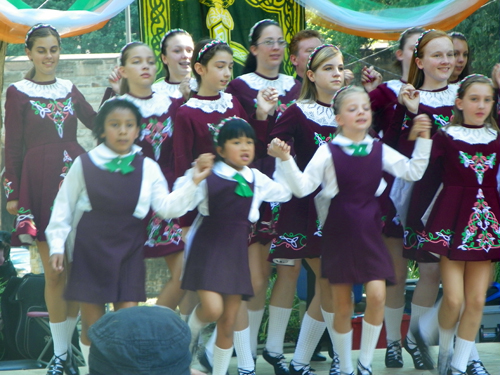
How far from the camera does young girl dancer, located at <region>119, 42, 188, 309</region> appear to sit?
13.0 ft

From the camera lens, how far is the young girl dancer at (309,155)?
393 centimetres

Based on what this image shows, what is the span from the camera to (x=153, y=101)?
411cm

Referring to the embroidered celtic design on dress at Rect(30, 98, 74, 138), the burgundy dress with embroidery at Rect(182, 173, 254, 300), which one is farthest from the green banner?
the burgundy dress with embroidery at Rect(182, 173, 254, 300)

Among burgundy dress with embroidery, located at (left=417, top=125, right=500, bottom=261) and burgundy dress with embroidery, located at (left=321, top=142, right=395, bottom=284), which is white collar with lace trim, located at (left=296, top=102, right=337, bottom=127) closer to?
burgundy dress with embroidery, located at (left=321, top=142, right=395, bottom=284)

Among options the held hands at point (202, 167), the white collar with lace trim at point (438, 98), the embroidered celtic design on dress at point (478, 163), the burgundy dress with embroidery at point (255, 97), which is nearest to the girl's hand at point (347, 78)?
the burgundy dress with embroidery at point (255, 97)

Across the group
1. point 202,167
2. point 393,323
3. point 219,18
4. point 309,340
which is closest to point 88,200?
point 202,167

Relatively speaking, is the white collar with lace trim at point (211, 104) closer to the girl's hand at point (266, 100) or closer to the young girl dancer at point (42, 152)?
the girl's hand at point (266, 100)

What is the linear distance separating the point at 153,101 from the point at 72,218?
867 mm

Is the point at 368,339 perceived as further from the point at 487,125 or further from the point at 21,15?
the point at 21,15

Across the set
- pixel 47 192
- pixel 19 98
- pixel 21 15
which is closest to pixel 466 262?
pixel 47 192

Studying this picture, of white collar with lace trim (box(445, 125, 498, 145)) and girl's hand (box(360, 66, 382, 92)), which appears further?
girl's hand (box(360, 66, 382, 92))

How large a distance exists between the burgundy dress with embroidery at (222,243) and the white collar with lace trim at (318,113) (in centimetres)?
64

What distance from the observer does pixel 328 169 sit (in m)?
3.66

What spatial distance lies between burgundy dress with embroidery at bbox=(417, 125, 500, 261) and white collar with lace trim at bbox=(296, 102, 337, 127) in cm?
54
